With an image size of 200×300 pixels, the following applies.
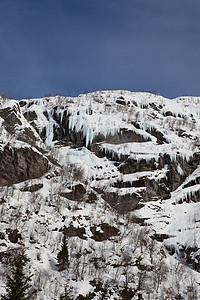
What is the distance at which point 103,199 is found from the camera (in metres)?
59.8

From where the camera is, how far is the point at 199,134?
87.4 metres

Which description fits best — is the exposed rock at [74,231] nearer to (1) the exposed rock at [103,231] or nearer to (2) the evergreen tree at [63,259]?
(1) the exposed rock at [103,231]

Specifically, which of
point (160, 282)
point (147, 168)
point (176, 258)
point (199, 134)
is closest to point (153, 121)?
point (199, 134)

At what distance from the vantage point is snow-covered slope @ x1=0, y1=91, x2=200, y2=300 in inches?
1527

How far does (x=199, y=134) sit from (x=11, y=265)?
68010 mm

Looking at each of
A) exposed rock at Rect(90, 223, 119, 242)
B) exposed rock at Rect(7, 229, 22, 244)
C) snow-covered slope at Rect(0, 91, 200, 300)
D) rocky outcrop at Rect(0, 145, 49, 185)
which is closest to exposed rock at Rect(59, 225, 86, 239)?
snow-covered slope at Rect(0, 91, 200, 300)

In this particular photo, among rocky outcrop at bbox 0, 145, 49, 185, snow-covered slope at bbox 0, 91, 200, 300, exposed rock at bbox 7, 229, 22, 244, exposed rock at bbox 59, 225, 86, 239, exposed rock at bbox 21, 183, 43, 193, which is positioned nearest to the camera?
snow-covered slope at bbox 0, 91, 200, 300

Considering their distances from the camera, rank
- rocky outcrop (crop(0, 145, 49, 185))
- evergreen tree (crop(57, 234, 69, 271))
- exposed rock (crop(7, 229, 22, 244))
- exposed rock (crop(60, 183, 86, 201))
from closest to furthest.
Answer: evergreen tree (crop(57, 234, 69, 271)) → exposed rock (crop(7, 229, 22, 244)) → rocky outcrop (crop(0, 145, 49, 185)) → exposed rock (crop(60, 183, 86, 201))

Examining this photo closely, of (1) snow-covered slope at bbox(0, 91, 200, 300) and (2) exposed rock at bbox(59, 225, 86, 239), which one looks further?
(2) exposed rock at bbox(59, 225, 86, 239)

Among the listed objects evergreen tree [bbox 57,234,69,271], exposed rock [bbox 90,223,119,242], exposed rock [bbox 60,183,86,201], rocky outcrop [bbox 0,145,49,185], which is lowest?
evergreen tree [bbox 57,234,69,271]

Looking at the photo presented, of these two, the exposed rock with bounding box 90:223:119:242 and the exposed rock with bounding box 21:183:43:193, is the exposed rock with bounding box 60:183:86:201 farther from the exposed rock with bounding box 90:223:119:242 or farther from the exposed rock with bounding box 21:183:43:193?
the exposed rock with bounding box 90:223:119:242

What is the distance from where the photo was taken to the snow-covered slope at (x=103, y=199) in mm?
38781

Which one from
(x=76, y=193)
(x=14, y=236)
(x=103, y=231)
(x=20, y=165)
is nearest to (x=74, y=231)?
(x=103, y=231)

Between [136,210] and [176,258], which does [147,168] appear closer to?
[136,210]
